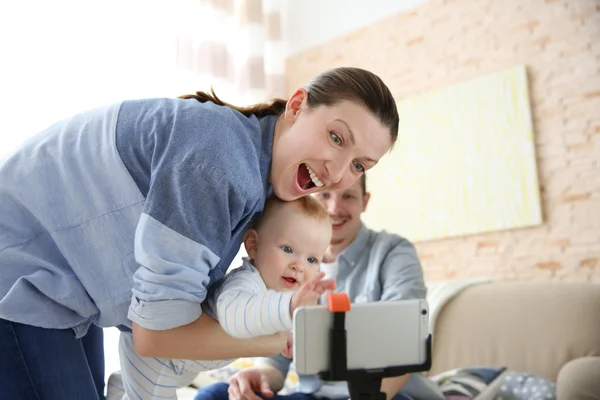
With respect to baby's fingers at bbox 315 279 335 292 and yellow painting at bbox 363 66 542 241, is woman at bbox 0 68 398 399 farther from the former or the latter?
yellow painting at bbox 363 66 542 241

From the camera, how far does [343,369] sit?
36.7 inches

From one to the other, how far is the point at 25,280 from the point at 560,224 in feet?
9.45

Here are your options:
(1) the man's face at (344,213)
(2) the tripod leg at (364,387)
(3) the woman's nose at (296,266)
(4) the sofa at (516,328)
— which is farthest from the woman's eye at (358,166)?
(4) the sofa at (516,328)

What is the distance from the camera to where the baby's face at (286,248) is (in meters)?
1.34

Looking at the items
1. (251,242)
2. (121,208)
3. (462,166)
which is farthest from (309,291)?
(462,166)

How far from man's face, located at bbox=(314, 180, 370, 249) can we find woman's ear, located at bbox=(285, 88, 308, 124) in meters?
0.84

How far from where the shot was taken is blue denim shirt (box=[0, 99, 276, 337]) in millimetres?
935

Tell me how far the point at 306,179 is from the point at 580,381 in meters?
1.34

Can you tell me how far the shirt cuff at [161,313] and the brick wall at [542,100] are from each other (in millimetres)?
2722

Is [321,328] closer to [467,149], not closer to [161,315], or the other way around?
[161,315]

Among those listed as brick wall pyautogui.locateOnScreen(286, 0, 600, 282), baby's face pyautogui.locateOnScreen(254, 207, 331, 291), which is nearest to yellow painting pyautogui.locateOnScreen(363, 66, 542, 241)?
brick wall pyautogui.locateOnScreen(286, 0, 600, 282)

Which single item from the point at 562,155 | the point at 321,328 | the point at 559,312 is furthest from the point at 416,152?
the point at 321,328

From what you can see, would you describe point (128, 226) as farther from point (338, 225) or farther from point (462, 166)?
point (462, 166)

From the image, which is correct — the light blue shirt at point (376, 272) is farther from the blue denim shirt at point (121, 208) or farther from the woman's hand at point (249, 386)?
the blue denim shirt at point (121, 208)
